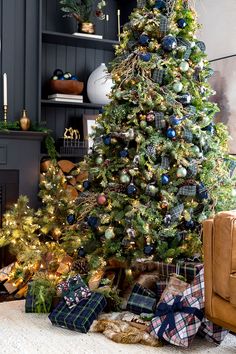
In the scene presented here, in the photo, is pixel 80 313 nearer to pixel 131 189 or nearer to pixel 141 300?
pixel 141 300

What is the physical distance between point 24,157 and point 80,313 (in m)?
1.78

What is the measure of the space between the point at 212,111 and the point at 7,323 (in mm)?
1965

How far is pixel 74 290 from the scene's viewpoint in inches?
129

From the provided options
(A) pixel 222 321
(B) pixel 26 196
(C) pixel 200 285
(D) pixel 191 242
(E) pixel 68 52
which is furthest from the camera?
(E) pixel 68 52

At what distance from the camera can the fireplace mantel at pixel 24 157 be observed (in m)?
4.43

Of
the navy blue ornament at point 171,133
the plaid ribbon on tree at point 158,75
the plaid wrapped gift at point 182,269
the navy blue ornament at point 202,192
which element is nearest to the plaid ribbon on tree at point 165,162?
the navy blue ornament at point 171,133

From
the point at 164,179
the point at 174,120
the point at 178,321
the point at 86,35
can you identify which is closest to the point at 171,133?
the point at 174,120

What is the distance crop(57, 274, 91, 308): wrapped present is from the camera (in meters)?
3.21

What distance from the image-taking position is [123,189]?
359 centimetres

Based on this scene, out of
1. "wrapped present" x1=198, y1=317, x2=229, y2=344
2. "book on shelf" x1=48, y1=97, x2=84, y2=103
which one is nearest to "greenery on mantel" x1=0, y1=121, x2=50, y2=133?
"book on shelf" x1=48, y1=97, x2=84, y2=103

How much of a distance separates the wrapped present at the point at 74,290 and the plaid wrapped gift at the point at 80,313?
0.03 m

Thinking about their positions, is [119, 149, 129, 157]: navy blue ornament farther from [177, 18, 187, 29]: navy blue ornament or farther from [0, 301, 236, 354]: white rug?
[0, 301, 236, 354]: white rug

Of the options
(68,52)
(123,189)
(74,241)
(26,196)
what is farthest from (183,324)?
(68,52)

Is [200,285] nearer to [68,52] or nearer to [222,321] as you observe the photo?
[222,321]
